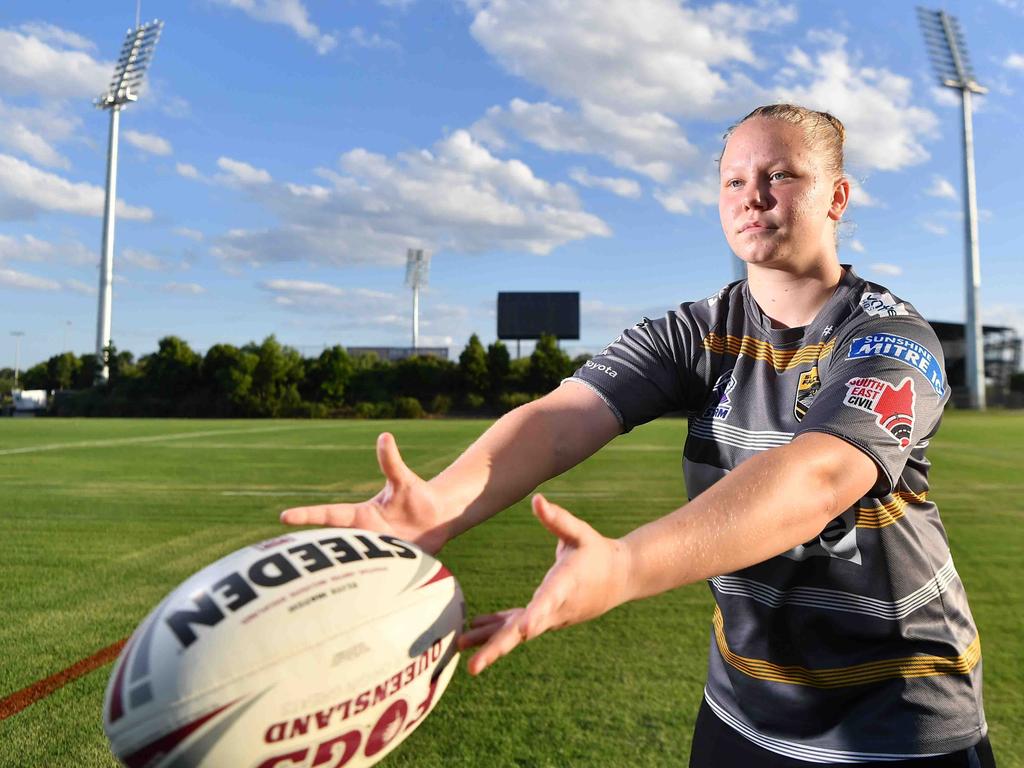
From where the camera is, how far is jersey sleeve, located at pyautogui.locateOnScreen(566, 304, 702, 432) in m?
1.86

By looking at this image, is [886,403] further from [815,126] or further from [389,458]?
[389,458]

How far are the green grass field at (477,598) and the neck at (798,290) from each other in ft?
5.95

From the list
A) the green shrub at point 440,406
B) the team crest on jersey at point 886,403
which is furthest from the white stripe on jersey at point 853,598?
the green shrub at point 440,406

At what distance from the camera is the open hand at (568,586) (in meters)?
0.96

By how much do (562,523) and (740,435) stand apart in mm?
858

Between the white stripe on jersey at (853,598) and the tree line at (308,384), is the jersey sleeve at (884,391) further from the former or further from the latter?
the tree line at (308,384)

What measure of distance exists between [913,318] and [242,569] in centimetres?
135

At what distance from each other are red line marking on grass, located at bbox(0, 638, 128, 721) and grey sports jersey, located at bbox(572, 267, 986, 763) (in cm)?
295

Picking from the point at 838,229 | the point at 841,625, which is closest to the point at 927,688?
the point at 841,625

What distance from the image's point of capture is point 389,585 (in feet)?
4.65

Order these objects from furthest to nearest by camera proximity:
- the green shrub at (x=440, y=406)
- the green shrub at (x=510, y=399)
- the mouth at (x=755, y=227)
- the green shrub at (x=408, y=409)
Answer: the green shrub at (x=440, y=406) → the green shrub at (x=510, y=399) → the green shrub at (x=408, y=409) → the mouth at (x=755, y=227)

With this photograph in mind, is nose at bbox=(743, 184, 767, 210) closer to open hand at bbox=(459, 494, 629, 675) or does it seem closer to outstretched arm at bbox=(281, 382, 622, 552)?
outstretched arm at bbox=(281, 382, 622, 552)

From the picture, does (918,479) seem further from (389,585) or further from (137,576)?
(137,576)

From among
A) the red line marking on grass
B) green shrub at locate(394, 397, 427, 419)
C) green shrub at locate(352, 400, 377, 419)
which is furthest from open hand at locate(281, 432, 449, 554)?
green shrub at locate(352, 400, 377, 419)
